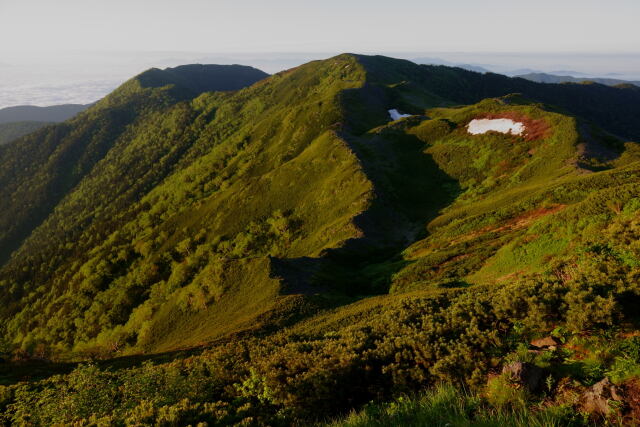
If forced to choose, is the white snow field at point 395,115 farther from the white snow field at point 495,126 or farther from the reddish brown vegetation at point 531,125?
the reddish brown vegetation at point 531,125

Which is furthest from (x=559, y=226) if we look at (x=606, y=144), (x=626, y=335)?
(x=606, y=144)

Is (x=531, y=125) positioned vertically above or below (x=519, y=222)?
above

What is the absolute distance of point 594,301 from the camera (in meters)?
10.7

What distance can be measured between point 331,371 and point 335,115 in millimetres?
117108

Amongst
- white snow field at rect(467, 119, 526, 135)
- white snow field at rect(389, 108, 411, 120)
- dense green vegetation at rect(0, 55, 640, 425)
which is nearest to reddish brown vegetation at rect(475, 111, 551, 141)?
dense green vegetation at rect(0, 55, 640, 425)

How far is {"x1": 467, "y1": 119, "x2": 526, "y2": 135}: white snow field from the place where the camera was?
7050 centimetres

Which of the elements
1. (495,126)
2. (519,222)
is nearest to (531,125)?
(495,126)

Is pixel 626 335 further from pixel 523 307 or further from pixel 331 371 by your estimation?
pixel 331 371

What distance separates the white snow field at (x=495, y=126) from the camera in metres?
70.5

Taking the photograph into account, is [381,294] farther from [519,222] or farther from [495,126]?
[495,126]

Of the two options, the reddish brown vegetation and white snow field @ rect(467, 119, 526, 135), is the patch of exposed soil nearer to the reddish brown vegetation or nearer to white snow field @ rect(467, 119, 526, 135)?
the reddish brown vegetation

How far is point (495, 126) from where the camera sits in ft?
248

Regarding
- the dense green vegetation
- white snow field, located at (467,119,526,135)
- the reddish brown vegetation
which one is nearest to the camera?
the dense green vegetation

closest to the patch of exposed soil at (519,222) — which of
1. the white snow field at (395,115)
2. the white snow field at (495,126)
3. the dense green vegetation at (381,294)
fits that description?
the dense green vegetation at (381,294)
